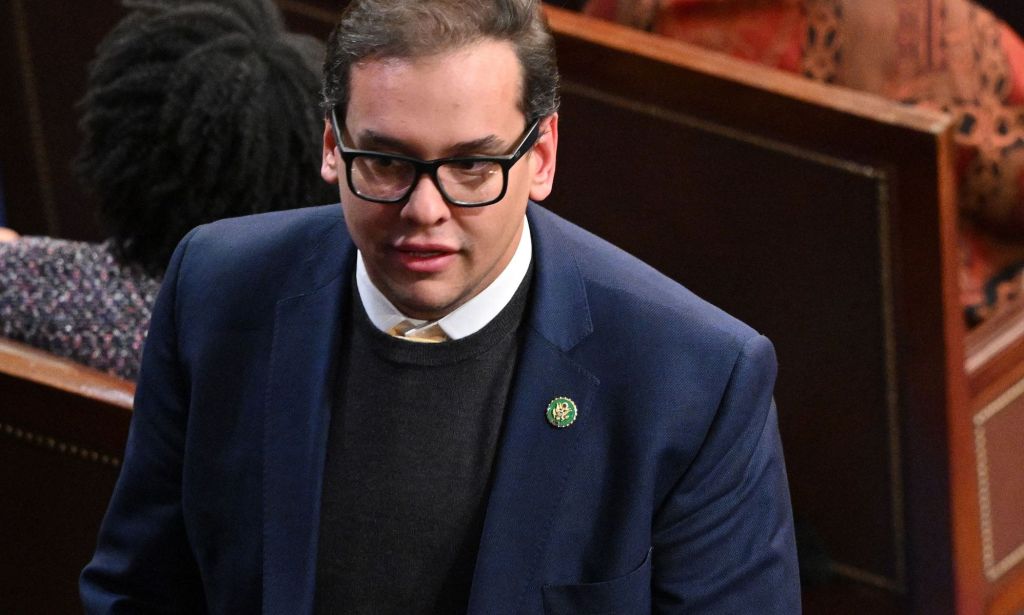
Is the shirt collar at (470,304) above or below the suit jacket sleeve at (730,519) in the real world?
above

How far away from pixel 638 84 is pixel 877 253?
0.43 m

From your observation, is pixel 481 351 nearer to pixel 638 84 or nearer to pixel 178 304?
pixel 178 304

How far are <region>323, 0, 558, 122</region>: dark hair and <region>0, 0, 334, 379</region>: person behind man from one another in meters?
0.52

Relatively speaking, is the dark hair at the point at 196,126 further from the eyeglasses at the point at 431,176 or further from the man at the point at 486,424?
the eyeglasses at the point at 431,176

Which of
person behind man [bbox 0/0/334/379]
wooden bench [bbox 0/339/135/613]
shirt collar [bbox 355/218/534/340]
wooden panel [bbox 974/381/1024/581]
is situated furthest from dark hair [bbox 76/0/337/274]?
wooden panel [bbox 974/381/1024/581]

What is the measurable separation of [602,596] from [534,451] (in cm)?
14

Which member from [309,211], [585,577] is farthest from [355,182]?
[585,577]

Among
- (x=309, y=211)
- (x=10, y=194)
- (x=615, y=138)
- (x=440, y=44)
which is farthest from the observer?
(x=10, y=194)

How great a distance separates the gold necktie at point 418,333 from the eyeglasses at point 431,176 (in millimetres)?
153

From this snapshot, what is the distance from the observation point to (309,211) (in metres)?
1.45

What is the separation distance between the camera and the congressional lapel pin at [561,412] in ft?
4.28

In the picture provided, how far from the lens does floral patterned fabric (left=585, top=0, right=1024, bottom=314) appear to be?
8.03 ft

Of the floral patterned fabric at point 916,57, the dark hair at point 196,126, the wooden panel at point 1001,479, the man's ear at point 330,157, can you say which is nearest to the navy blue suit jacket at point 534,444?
the man's ear at point 330,157

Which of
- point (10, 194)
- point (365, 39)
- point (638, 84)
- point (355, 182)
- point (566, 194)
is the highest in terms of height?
point (365, 39)
